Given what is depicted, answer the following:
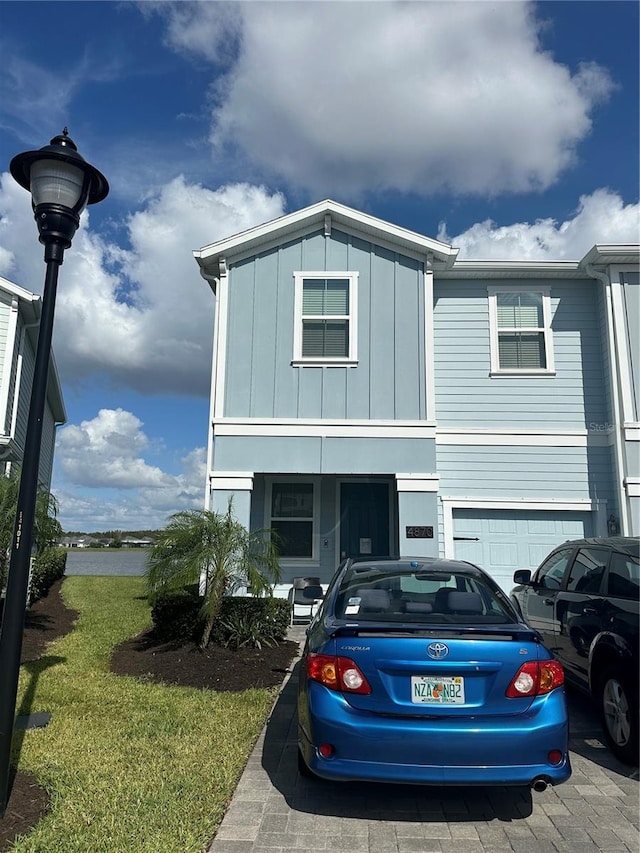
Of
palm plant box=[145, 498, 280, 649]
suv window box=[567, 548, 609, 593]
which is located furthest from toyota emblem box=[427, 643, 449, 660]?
palm plant box=[145, 498, 280, 649]

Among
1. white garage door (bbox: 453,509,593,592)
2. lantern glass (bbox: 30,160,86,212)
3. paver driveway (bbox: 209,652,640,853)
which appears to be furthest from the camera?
white garage door (bbox: 453,509,593,592)

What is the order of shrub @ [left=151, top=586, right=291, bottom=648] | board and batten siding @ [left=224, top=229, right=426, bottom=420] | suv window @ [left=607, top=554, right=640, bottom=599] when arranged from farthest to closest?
board and batten siding @ [left=224, top=229, right=426, bottom=420], shrub @ [left=151, top=586, right=291, bottom=648], suv window @ [left=607, top=554, right=640, bottom=599]

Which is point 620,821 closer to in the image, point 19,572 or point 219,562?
point 19,572

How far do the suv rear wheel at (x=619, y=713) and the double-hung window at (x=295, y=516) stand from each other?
22.4ft

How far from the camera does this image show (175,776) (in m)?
4.16

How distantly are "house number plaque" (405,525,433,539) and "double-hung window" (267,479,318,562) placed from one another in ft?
6.43

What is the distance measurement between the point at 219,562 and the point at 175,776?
3.70 metres

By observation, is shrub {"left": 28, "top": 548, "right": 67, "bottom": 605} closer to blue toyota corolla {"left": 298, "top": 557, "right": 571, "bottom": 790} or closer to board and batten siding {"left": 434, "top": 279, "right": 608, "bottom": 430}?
board and batten siding {"left": 434, "top": 279, "right": 608, "bottom": 430}

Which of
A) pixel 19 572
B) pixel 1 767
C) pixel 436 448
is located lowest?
pixel 1 767

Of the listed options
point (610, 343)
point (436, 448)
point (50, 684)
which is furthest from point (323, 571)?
point (610, 343)

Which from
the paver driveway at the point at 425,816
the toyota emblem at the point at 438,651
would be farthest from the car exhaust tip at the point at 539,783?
the toyota emblem at the point at 438,651

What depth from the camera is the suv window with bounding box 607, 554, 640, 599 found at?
4.87 metres

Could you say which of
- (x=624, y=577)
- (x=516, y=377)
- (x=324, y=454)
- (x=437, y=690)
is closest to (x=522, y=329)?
(x=516, y=377)

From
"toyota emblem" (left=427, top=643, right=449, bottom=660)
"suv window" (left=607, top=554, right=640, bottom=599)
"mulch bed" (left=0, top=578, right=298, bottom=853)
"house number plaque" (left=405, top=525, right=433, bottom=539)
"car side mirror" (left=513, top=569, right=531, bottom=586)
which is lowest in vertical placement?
"mulch bed" (left=0, top=578, right=298, bottom=853)
